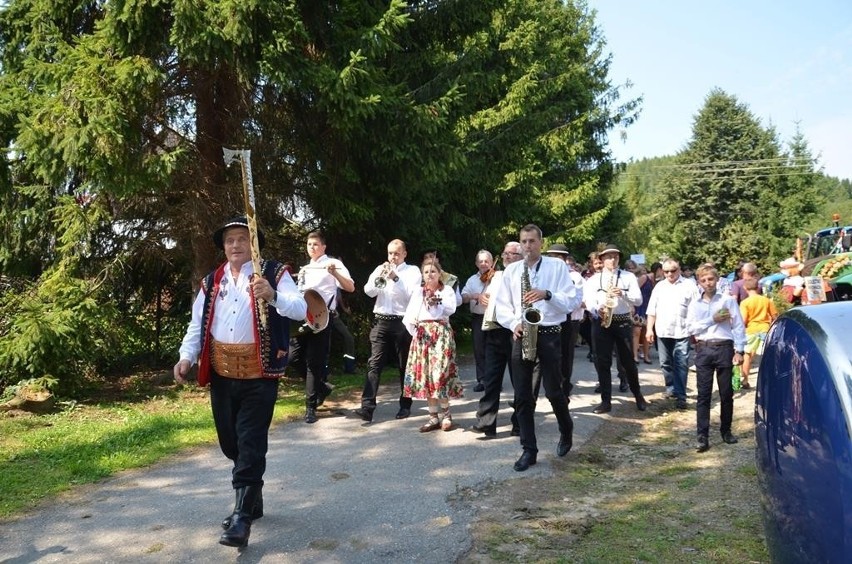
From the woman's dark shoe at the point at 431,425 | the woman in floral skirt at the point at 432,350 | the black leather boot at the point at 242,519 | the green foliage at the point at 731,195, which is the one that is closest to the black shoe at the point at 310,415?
the woman in floral skirt at the point at 432,350

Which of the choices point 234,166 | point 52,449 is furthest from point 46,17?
point 52,449

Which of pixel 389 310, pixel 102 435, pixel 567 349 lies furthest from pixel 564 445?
pixel 102 435

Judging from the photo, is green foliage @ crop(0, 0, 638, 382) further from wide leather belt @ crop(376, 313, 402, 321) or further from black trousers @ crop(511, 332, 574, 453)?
black trousers @ crop(511, 332, 574, 453)

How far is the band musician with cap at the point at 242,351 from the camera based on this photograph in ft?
14.2

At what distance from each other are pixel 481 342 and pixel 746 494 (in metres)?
4.37

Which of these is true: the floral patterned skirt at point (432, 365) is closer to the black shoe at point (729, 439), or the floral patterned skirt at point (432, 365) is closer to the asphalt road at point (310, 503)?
the asphalt road at point (310, 503)

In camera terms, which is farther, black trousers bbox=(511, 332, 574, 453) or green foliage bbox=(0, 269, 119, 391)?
green foliage bbox=(0, 269, 119, 391)

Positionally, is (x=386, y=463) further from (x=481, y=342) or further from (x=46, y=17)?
(x=46, y=17)

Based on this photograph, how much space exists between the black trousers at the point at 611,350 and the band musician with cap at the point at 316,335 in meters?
3.28

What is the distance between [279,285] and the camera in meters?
4.47

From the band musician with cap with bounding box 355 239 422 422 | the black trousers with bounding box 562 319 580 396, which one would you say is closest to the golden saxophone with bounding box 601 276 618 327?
the black trousers with bounding box 562 319 580 396

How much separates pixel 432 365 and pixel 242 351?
3.20 meters

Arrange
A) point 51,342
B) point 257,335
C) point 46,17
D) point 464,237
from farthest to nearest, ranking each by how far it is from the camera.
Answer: point 464,237 < point 46,17 < point 51,342 < point 257,335

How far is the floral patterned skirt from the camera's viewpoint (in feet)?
23.7
